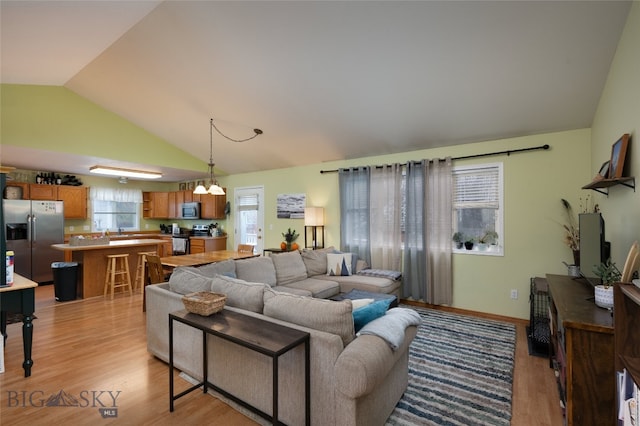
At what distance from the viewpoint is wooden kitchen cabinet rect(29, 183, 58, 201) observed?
229 inches

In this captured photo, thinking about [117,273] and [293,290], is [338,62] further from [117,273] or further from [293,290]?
[117,273]

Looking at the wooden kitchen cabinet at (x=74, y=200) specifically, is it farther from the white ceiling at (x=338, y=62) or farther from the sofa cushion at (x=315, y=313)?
the sofa cushion at (x=315, y=313)

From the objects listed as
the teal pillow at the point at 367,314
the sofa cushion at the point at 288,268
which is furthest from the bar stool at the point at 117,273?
the teal pillow at the point at 367,314

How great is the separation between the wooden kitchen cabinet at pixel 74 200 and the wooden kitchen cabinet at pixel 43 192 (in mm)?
82

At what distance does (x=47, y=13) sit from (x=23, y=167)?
185 inches

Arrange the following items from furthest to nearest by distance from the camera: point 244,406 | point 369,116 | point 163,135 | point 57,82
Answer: point 163,135 < point 57,82 < point 369,116 < point 244,406

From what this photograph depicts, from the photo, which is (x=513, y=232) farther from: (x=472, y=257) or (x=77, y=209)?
(x=77, y=209)

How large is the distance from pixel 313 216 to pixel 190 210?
3.60m

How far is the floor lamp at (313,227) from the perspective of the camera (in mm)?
5242

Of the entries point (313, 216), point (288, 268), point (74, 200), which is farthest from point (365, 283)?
point (74, 200)

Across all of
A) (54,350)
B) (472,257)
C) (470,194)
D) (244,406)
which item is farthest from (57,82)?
(472,257)

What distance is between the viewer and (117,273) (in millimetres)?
4914

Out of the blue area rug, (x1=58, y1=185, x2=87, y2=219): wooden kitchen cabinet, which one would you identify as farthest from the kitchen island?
the blue area rug

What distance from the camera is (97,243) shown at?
5.02 m
